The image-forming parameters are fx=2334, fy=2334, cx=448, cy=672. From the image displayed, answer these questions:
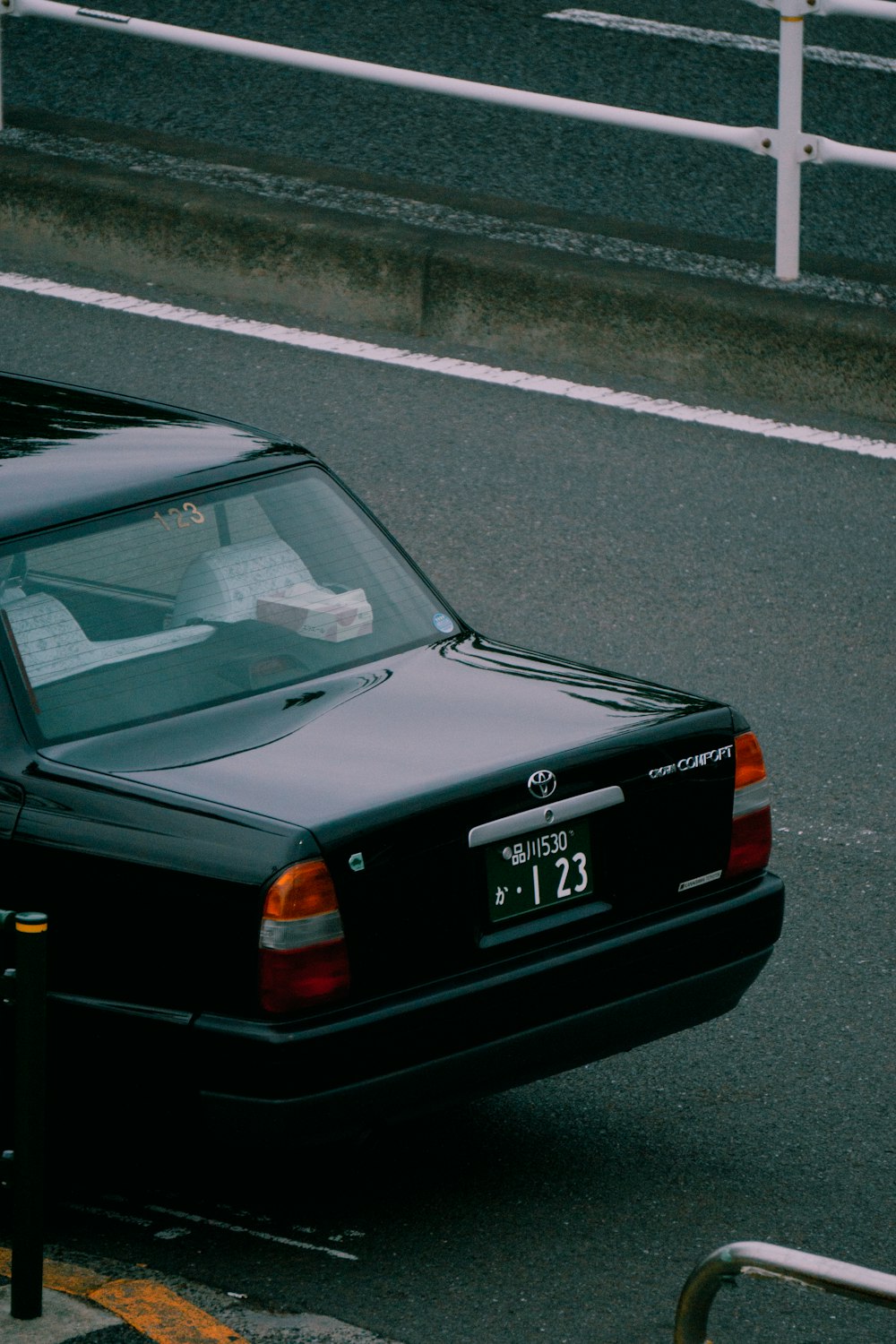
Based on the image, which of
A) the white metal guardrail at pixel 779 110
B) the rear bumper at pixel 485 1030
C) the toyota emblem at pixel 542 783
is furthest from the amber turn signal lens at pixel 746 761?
the white metal guardrail at pixel 779 110

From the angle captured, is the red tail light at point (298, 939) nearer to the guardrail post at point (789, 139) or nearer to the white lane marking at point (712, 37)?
the guardrail post at point (789, 139)

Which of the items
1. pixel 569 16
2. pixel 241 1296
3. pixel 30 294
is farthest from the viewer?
pixel 569 16

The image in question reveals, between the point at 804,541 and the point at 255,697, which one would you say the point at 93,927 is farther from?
the point at 804,541

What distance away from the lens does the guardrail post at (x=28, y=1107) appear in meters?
4.22

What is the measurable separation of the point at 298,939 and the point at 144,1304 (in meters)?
0.76

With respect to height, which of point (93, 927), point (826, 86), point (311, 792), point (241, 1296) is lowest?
point (241, 1296)

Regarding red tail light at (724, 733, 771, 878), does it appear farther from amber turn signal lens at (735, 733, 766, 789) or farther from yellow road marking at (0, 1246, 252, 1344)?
yellow road marking at (0, 1246, 252, 1344)

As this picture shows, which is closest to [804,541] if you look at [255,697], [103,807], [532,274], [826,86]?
[532,274]

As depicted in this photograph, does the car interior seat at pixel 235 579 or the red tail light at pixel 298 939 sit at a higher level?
the car interior seat at pixel 235 579

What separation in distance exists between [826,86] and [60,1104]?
34.9ft

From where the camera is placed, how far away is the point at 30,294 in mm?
11031

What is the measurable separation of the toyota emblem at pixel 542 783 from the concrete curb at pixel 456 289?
5.44m

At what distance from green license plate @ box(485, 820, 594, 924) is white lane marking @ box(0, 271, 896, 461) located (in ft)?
16.2

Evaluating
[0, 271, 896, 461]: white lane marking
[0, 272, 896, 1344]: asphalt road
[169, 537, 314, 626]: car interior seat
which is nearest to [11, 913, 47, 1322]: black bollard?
[0, 272, 896, 1344]: asphalt road
